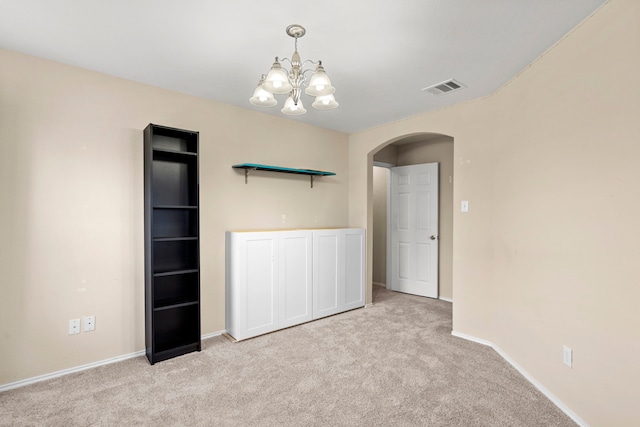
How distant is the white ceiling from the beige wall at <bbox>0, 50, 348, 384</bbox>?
0.25 metres

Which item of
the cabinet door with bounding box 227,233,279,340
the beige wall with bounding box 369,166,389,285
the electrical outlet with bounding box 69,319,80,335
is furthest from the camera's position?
the beige wall with bounding box 369,166,389,285

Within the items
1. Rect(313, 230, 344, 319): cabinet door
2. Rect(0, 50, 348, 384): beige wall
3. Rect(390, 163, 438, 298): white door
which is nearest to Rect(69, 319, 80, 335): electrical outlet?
Rect(0, 50, 348, 384): beige wall

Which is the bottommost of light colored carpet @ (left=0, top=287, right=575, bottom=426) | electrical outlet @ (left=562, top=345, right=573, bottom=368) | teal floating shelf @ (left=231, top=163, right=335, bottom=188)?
light colored carpet @ (left=0, top=287, right=575, bottom=426)

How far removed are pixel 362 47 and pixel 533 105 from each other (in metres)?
1.38

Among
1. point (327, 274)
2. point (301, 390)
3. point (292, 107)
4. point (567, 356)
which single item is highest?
point (292, 107)

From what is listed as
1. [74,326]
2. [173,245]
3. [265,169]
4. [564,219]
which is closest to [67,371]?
[74,326]

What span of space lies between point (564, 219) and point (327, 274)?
7.90 feet

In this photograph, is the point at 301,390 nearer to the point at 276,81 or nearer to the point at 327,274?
the point at 327,274

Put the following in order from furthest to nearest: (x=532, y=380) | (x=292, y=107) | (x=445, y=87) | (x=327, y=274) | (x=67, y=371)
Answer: (x=327, y=274) → (x=445, y=87) → (x=67, y=371) → (x=532, y=380) → (x=292, y=107)

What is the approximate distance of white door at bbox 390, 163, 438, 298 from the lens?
476cm

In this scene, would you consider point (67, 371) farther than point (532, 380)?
Yes

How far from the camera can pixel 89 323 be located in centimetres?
253

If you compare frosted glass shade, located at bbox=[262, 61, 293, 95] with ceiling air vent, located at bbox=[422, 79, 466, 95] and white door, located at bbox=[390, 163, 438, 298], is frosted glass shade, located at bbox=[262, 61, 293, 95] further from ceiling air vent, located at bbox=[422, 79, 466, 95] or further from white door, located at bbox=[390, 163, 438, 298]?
white door, located at bbox=[390, 163, 438, 298]

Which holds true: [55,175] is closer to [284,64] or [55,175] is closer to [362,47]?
[284,64]
